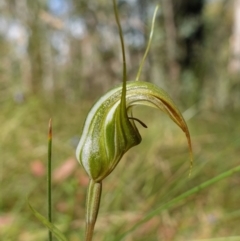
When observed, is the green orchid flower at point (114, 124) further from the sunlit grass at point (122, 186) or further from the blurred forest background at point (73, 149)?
the sunlit grass at point (122, 186)

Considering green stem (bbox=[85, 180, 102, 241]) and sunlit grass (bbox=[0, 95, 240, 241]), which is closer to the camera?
green stem (bbox=[85, 180, 102, 241])

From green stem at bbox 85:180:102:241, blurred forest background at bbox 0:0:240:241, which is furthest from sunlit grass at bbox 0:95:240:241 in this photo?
green stem at bbox 85:180:102:241

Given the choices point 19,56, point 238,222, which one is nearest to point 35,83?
point 19,56

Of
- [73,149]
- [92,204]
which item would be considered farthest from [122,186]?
[92,204]

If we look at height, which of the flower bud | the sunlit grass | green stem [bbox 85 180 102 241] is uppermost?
the sunlit grass

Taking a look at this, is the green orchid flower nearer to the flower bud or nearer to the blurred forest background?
the flower bud

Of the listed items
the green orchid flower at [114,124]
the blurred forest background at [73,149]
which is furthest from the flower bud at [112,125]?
the blurred forest background at [73,149]
